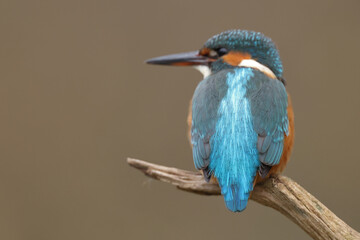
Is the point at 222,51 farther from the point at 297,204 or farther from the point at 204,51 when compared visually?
the point at 297,204

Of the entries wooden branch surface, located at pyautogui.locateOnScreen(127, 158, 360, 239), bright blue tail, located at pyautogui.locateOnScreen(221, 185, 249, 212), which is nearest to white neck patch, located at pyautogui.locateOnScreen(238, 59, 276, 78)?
wooden branch surface, located at pyautogui.locateOnScreen(127, 158, 360, 239)

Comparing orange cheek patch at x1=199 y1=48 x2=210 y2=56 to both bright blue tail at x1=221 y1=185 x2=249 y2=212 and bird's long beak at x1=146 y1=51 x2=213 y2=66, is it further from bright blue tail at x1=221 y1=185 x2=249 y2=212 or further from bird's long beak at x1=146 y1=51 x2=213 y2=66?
bright blue tail at x1=221 y1=185 x2=249 y2=212

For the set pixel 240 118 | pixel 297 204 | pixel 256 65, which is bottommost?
pixel 297 204

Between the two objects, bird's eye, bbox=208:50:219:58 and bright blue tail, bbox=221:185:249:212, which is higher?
bird's eye, bbox=208:50:219:58

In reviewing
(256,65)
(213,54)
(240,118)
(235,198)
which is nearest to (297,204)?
(235,198)

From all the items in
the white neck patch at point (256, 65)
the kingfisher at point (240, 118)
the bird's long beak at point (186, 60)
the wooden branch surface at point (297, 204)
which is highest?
the bird's long beak at point (186, 60)

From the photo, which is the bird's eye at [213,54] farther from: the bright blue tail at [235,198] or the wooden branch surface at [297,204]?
the bright blue tail at [235,198]

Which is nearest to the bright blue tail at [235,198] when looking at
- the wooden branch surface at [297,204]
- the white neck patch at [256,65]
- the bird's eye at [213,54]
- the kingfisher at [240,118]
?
the kingfisher at [240,118]
